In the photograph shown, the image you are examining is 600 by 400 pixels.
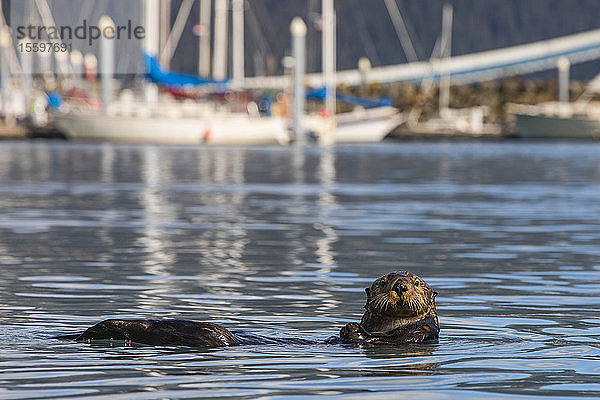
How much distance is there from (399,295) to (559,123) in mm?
98704

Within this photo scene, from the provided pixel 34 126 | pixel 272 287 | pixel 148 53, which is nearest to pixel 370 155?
pixel 148 53

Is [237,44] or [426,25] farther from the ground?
[426,25]

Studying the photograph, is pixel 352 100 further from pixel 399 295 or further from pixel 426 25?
pixel 399 295

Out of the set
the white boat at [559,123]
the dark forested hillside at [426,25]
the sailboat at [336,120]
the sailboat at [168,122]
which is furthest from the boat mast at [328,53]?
the dark forested hillside at [426,25]

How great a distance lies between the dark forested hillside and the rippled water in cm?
12104

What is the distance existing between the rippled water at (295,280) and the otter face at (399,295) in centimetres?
38

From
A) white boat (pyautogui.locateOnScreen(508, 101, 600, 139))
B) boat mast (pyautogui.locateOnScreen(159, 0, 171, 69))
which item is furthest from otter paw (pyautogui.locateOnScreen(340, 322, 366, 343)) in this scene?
white boat (pyautogui.locateOnScreen(508, 101, 600, 139))

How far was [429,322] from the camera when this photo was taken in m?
10.8

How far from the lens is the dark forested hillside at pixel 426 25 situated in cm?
15962

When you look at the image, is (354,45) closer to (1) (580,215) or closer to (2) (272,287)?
(1) (580,215)

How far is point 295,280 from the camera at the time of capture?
1661 cm

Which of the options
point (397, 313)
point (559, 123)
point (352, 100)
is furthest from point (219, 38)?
point (397, 313)

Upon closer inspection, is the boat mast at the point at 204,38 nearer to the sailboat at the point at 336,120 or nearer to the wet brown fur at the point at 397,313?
the sailboat at the point at 336,120

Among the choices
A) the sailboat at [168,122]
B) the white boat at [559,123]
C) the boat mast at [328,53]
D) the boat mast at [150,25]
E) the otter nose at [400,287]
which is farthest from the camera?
the white boat at [559,123]
